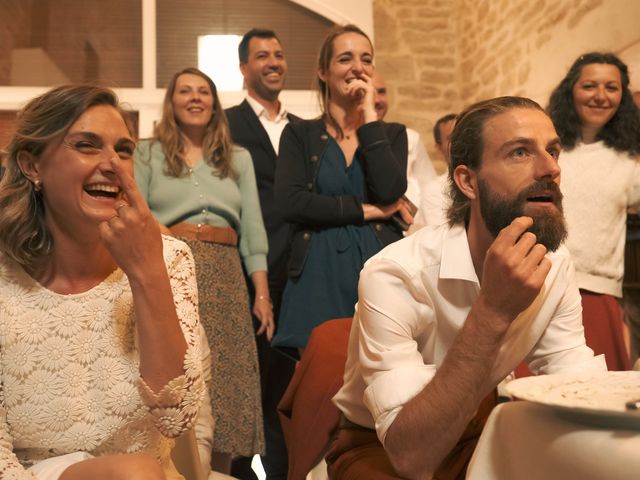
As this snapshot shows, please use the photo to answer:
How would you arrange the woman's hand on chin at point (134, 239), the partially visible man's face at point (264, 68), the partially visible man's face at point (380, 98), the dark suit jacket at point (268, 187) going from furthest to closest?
the partially visible man's face at point (380, 98) → the partially visible man's face at point (264, 68) → the dark suit jacket at point (268, 187) → the woman's hand on chin at point (134, 239)

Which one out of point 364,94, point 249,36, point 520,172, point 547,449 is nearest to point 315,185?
point 364,94

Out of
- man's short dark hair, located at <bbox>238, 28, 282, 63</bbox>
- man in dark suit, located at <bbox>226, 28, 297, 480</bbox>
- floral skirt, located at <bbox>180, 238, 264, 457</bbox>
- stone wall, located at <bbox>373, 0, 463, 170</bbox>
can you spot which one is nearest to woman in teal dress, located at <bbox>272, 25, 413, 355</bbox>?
floral skirt, located at <bbox>180, 238, 264, 457</bbox>

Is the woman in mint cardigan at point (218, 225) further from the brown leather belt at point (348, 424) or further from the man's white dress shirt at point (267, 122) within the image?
the brown leather belt at point (348, 424)

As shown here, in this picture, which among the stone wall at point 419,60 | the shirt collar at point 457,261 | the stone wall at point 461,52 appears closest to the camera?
the shirt collar at point 457,261

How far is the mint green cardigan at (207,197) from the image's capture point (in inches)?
131

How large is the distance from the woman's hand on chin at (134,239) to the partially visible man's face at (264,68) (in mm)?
2513

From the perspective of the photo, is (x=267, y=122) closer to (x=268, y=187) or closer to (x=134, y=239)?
(x=268, y=187)

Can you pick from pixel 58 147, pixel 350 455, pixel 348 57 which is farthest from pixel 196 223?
pixel 350 455

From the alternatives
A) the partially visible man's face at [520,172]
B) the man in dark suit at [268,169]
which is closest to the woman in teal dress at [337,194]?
the man in dark suit at [268,169]

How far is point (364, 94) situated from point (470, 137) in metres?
1.03

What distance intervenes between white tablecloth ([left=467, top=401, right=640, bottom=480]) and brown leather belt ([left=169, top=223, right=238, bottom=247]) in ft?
6.93

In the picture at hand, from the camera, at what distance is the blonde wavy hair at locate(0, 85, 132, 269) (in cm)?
195

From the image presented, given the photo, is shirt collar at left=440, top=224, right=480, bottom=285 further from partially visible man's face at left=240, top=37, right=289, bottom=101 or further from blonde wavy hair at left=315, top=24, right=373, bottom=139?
partially visible man's face at left=240, top=37, right=289, bottom=101

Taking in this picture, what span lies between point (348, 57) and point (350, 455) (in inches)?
68.5
